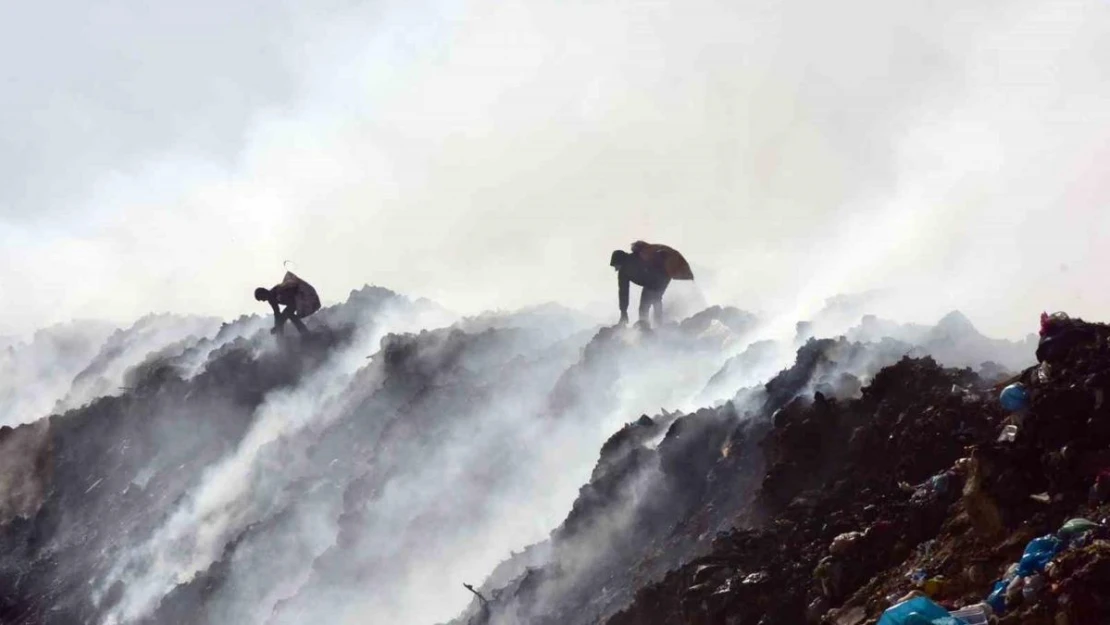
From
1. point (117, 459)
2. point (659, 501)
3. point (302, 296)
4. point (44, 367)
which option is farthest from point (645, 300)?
point (44, 367)

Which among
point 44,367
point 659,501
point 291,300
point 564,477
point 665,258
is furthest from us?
point 44,367

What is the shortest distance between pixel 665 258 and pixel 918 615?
17.7 metres

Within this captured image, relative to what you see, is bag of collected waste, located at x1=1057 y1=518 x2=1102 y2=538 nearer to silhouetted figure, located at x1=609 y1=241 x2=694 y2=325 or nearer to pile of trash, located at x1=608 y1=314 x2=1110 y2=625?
pile of trash, located at x1=608 y1=314 x2=1110 y2=625

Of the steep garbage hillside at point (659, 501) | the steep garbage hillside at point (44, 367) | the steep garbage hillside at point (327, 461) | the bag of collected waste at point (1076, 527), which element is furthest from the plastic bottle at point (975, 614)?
the steep garbage hillside at point (44, 367)

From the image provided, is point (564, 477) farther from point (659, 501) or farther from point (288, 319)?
point (288, 319)

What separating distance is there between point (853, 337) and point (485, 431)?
34.9 ft

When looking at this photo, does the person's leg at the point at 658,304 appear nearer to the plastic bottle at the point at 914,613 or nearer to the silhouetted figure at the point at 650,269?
the silhouetted figure at the point at 650,269

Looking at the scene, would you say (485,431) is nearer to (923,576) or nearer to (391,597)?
(391,597)

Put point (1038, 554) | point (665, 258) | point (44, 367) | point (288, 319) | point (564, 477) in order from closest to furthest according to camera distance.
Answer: point (1038, 554), point (564, 477), point (665, 258), point (288, 319), point (44, 367)

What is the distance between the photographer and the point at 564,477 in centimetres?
2381

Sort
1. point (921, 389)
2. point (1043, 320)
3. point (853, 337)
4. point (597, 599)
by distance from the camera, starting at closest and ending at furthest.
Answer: point (1043, 320)
point (921, 389)
point (597, 599)
point (853, 337)

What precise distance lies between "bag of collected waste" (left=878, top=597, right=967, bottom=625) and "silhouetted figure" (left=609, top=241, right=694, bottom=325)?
55.8ft

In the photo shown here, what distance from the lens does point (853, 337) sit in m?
19.9

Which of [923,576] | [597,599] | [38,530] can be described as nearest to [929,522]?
[923,576]
